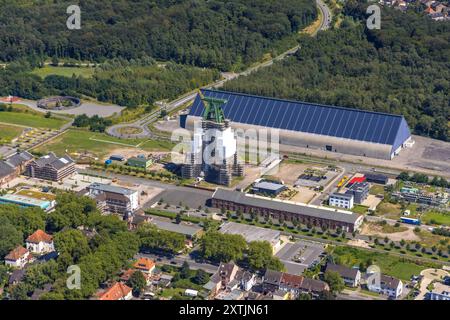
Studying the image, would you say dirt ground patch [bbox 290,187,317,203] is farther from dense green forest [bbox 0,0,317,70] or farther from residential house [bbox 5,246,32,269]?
dense green forest [bbox 0,0,317,70]

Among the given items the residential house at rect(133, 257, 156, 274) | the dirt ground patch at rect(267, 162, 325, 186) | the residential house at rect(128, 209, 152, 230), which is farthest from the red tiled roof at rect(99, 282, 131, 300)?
the dirt ground patch at rect(267, 162, 325, 186)

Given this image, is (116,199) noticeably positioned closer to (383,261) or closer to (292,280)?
(292,280)

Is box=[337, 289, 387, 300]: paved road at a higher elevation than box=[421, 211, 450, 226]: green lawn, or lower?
lower

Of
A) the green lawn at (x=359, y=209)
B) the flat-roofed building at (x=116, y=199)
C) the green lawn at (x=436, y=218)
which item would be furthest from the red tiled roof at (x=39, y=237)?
the green lawn at (x=436, y=218)

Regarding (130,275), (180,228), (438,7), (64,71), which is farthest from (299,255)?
(438,7)
